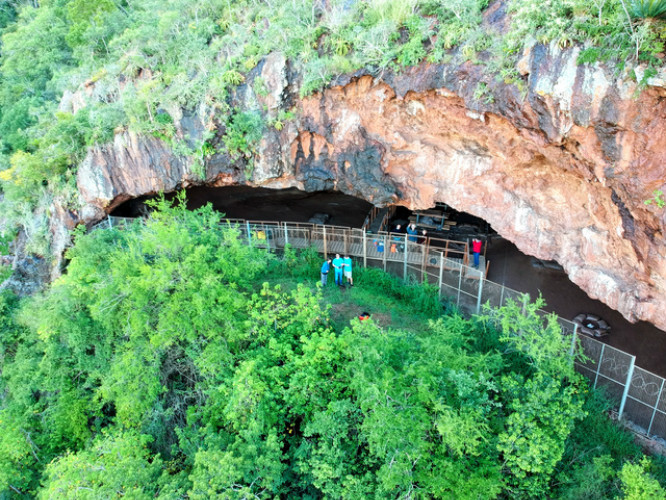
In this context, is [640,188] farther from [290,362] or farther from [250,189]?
[250,189]

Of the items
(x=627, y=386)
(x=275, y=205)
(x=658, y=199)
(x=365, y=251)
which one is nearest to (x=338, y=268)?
(x=365, y=251)

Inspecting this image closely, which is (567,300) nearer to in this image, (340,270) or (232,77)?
(340,270)

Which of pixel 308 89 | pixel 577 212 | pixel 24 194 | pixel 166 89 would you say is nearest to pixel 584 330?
pixel 577 212

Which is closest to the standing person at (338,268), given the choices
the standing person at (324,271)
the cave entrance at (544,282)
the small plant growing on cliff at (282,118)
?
the standing person at (324,271)

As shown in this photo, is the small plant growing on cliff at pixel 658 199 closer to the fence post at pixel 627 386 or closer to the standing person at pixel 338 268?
the fence post at pixel 627 386

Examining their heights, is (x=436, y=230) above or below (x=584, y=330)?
above

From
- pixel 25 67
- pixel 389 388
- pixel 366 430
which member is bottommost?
pixel 366 430

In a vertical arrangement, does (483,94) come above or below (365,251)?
above

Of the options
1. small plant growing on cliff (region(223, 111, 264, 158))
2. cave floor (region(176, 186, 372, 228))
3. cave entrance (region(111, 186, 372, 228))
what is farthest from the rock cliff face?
cave floor (region(176, 186, 372, 228))
